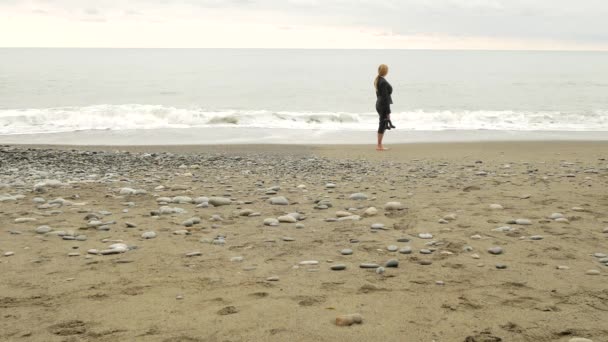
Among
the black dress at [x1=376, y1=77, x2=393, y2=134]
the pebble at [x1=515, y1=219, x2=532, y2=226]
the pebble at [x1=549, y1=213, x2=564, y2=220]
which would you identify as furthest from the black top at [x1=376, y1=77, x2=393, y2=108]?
the pebble at [x1=515, y1=219, x2=532, y2=226]

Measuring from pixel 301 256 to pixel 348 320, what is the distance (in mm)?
1390

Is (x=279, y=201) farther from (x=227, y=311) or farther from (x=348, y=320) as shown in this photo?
(x=348, y=320)

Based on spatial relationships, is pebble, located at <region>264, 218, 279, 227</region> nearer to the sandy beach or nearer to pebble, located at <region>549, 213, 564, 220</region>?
the sandy beach

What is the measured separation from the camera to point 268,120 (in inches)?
851

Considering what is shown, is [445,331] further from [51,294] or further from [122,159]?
[122,159]

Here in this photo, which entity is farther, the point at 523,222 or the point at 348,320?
the point at 523,222

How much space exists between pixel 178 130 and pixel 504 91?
84.6 feet

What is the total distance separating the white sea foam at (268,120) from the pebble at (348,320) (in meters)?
15.9

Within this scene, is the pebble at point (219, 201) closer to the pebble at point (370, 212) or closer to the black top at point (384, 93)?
the pebble at point (370, 212)

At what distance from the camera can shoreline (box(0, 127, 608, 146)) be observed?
15.1m

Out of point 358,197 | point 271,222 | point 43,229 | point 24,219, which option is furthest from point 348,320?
point 24,219

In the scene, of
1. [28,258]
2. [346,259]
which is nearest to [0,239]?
[28,258]

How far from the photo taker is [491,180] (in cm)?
830

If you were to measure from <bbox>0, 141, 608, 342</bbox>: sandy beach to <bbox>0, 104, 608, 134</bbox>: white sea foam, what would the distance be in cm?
1087
